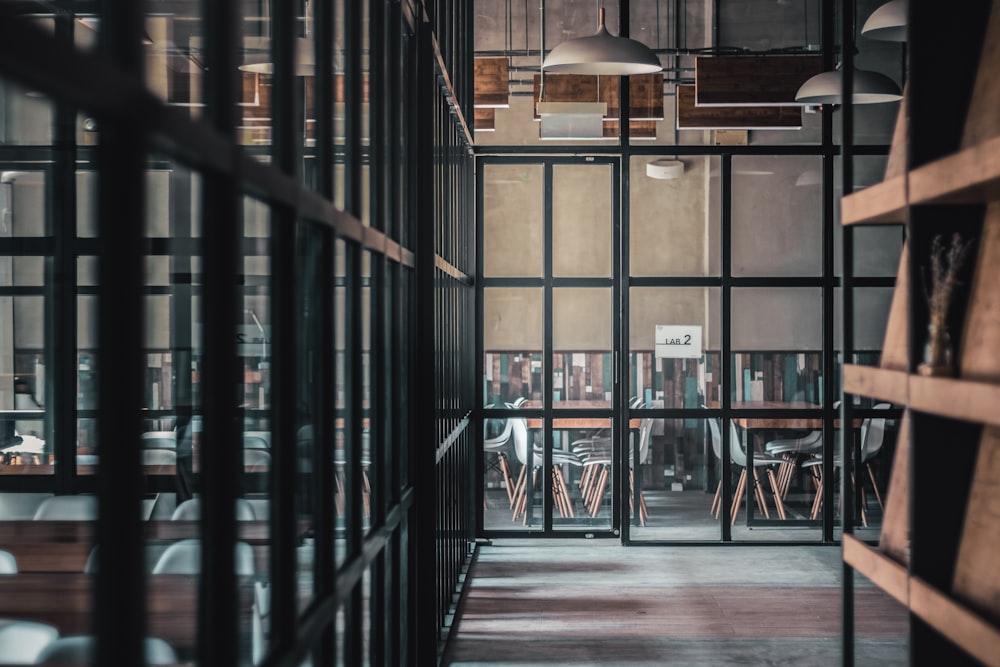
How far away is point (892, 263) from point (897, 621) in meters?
2.54

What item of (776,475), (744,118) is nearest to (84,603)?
(776,475)

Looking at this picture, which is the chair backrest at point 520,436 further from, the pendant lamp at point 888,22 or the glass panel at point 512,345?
the pendant lamp at point 888,22

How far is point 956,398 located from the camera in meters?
1.51

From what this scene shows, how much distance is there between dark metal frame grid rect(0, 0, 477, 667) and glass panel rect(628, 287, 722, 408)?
237 centimetres

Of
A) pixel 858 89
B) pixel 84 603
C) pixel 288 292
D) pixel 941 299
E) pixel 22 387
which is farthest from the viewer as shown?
pixel 22 387

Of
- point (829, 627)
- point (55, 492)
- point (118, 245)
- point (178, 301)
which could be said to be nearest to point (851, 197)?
point (118, 245)

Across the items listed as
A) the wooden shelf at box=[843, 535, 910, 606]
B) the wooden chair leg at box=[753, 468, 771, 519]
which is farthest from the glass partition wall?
the wooden shelf at box=[843, 535, 910, 606]

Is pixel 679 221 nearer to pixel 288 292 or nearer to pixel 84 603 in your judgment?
pixel 84 603

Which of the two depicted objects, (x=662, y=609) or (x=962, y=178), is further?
(x=662, y=609)

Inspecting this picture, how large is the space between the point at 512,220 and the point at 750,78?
1.78 m

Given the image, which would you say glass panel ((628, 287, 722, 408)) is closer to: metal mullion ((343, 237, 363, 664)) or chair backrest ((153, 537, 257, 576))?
chair backrest ((153, 537, 257, 576))

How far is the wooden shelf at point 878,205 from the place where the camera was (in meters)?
1.78

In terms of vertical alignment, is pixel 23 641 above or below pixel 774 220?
below

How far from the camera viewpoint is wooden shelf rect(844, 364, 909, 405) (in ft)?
5.68
